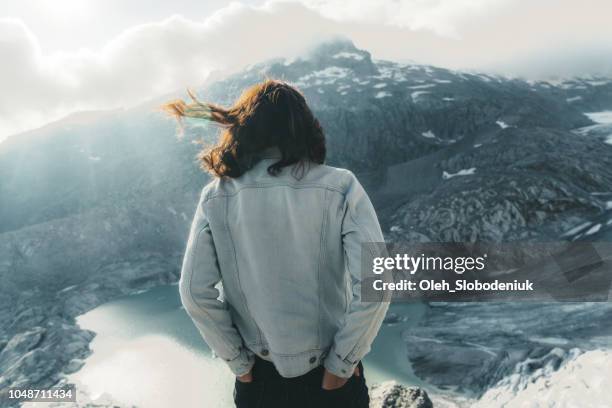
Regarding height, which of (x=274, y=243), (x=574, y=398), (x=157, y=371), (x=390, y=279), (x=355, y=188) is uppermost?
(x=355, y=188)

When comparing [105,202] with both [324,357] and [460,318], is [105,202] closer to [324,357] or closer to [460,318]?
[460,318]

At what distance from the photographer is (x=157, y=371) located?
1414 inches

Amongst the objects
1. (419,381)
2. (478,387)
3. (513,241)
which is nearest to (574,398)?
(478,387)

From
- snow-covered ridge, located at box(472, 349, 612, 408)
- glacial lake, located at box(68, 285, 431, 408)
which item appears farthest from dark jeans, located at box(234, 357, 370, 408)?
glacial lake, located at box(68, 285, 431, 408)

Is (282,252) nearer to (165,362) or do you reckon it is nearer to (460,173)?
(165,362)

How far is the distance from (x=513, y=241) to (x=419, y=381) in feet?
96.9

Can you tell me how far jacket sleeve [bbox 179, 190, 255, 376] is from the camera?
97.0 inches

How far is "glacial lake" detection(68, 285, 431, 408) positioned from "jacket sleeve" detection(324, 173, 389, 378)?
28395 mm

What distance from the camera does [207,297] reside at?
2.56 meters

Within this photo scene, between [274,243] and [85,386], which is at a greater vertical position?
[274,243]

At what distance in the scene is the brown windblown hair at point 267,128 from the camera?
2324 mm

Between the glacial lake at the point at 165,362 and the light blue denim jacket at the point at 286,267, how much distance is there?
28.4 m

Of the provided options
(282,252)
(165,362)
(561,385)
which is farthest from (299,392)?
(165,362)

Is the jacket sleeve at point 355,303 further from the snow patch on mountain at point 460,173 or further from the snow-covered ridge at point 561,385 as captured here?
the snow patch on mountain at point 460,173
